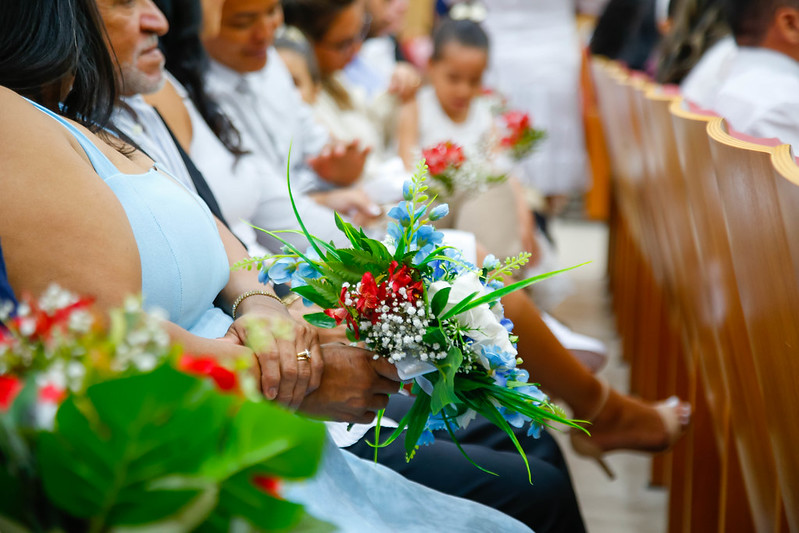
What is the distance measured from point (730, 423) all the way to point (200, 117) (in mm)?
1482

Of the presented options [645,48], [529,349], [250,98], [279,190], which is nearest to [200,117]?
[279,190]

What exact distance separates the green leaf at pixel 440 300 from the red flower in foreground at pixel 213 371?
536mm

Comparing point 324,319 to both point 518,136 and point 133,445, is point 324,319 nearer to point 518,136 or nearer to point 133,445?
point 133,445

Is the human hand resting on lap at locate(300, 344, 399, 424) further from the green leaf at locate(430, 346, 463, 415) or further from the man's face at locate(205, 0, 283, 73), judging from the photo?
the man's face at locate(205, 0, 283, 73)

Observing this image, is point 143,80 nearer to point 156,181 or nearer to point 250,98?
point 156,181

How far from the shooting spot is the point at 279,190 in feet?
7.98

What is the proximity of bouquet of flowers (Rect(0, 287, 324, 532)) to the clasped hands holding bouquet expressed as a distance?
0.61 meters

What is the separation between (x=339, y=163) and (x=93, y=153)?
158cm

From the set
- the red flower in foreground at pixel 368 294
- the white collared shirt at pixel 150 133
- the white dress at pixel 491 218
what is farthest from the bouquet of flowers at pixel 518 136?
the red flower in foreground at pixel 368 294

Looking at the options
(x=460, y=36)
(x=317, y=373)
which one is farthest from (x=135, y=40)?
(x=460, y=36)

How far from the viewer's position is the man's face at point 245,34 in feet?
8.41

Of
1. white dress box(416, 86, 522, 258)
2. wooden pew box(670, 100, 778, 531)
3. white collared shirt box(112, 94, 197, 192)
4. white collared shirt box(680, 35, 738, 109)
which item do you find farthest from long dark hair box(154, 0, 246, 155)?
white collared shirt box(680, 35, 738, 109)

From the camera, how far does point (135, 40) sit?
1677 millimetres

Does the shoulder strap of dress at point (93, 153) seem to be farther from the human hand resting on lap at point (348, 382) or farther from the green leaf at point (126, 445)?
the green leaf at point (126, 445)
